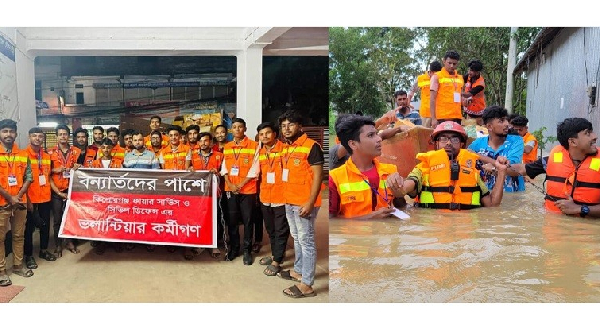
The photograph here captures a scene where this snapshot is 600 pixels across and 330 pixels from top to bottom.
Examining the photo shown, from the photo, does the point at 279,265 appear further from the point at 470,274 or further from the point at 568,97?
the point at 568,97

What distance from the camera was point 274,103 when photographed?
314 cm

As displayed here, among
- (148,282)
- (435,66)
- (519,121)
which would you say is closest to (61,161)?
(148,282)

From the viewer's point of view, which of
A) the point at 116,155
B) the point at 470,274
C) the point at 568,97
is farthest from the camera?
the point at 116,155

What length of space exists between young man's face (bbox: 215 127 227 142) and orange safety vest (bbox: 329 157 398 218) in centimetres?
87

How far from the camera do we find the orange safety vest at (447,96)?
299 centimetres

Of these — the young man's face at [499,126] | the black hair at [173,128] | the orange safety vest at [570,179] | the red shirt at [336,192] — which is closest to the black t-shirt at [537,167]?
the orange safety vest at [570,179]

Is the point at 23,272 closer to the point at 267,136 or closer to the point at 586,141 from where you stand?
the point at 267,136

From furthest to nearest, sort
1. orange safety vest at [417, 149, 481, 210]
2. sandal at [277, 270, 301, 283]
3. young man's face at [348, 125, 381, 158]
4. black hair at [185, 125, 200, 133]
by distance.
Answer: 1. black hair at [185, 125, 200, 133]
2. sandal at [277, 270, 301, 283]
3. orange safety vest at [417, 149, 481, 210]
4. young man's face at [348, 125, 381, 158]

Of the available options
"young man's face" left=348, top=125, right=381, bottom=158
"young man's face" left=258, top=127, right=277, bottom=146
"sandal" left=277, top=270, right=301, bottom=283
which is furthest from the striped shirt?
"young man's face" left=348, top=125, right=381, bottom=158

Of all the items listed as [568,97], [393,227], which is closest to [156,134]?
[393,227]

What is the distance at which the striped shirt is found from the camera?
3.38 meters

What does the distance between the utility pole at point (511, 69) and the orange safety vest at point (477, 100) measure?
14 cm

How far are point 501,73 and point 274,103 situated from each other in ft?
4.58

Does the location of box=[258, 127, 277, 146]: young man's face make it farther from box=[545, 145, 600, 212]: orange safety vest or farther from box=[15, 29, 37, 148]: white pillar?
box=[545, 145, 600, 212]: orange safety vest
